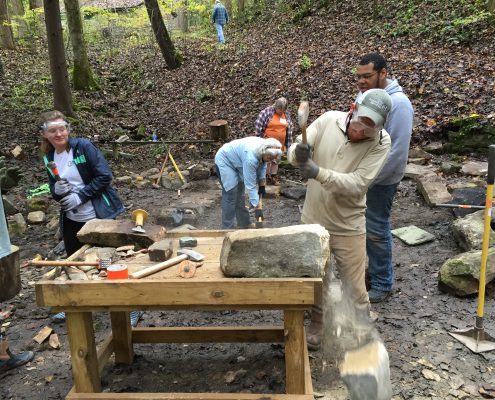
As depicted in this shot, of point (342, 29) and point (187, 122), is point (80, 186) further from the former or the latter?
point (342, 29)

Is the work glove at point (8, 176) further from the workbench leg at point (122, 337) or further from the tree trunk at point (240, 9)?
the tree trunk at point (240, 9)

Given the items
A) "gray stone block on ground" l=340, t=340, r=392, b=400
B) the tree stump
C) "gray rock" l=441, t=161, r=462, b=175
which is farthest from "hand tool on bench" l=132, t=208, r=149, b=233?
the tree stump

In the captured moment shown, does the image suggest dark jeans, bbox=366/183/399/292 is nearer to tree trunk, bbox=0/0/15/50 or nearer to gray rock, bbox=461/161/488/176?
gray rock, bbox=461/161/488/176

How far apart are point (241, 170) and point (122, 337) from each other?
250cm

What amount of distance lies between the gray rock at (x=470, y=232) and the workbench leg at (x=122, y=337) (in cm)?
362

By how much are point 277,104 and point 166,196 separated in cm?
256

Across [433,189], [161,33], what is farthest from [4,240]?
[161,33]

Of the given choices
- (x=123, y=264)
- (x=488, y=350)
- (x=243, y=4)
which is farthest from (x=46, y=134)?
(x=243, y=4)

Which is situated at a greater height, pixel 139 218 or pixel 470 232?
pixel 139 218

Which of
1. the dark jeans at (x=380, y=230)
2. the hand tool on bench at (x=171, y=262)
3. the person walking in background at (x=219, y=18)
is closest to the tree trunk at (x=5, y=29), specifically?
the person walking in background at (x=219, y=18)

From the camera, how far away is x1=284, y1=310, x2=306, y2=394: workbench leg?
8.80ft

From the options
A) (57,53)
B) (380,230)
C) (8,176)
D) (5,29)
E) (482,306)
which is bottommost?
(482,306)

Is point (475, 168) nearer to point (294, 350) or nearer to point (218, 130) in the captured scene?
point (218, 130)

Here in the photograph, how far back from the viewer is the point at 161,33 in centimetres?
1490
